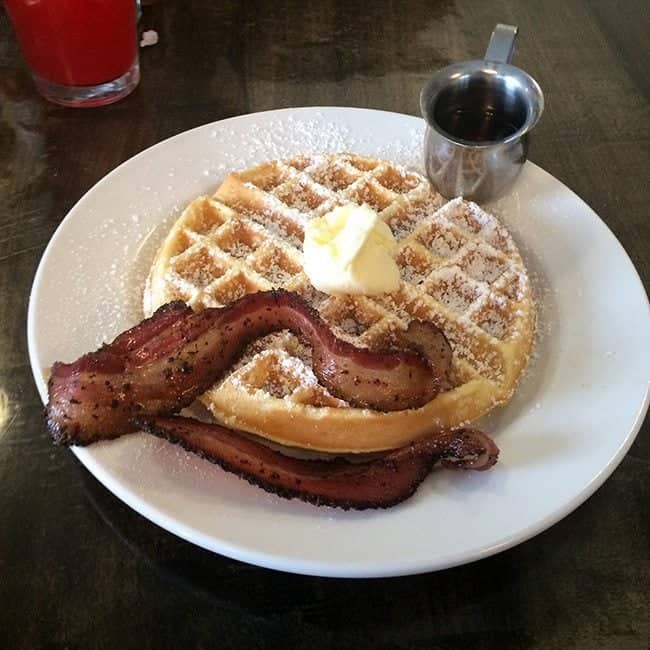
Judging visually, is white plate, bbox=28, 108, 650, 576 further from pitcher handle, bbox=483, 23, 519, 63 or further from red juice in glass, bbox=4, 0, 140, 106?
red juice in glass, bbox=4, 0, 140, 106

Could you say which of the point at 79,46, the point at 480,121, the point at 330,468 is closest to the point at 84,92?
the point at 79,46

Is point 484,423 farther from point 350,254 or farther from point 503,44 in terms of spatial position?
point 503,44

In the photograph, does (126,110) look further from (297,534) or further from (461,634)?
(461,634)

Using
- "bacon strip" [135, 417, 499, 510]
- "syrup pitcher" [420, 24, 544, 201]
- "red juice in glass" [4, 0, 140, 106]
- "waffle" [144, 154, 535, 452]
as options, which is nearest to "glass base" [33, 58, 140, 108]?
"red juice in glass" [4, 0, 140, 106]

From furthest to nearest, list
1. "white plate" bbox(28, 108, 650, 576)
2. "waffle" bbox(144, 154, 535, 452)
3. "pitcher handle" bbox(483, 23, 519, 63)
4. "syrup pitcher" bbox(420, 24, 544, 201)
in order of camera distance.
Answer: "pitcher handle" bbox(483, 23, 519, 63)
"syrup pitcher" bbox(420, 24, 544, 201)
"waffle" bbox(144, 154, 535, 452)
"white plate" bbox(28, 108, 650, 576)

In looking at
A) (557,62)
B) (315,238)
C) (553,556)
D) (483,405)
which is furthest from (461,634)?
(557,62)

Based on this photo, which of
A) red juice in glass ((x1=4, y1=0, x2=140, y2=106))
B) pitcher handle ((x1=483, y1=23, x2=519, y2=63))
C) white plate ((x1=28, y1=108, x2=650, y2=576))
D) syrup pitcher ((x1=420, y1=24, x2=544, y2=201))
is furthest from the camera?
red juice in glass ((x1=4, y1=0, x2=140, y2=106))
